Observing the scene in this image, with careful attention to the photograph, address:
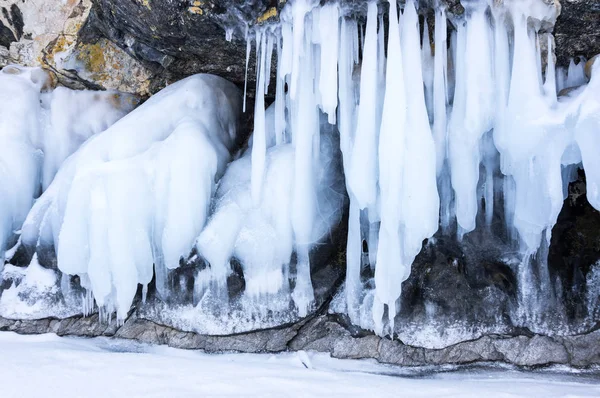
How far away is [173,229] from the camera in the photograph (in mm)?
4012

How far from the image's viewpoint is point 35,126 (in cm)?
500

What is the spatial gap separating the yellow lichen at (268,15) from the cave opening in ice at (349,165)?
66 millimetres

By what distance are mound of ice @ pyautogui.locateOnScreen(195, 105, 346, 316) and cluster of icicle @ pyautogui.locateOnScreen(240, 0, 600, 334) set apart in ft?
1.66

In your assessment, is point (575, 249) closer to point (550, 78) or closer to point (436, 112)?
point (550, 78)

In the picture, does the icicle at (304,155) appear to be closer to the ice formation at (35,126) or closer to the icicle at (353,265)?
the icicle at (353,265)

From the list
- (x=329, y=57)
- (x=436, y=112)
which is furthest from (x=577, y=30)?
(x=329, y=57)

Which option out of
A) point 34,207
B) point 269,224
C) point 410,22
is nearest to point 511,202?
point 410,22

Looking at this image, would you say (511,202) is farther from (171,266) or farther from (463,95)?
(171,266)

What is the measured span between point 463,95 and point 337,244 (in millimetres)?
1530

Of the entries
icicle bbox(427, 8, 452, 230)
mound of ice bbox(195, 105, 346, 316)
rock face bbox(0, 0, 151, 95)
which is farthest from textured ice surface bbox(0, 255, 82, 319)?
icicle bbox(427, 8, 452, 230)

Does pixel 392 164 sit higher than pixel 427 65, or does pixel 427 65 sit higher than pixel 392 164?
pixel 427 65

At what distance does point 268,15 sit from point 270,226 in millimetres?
1482

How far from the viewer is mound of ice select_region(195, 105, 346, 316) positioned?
403 centimetres

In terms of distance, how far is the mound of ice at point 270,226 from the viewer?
13.2 feet
